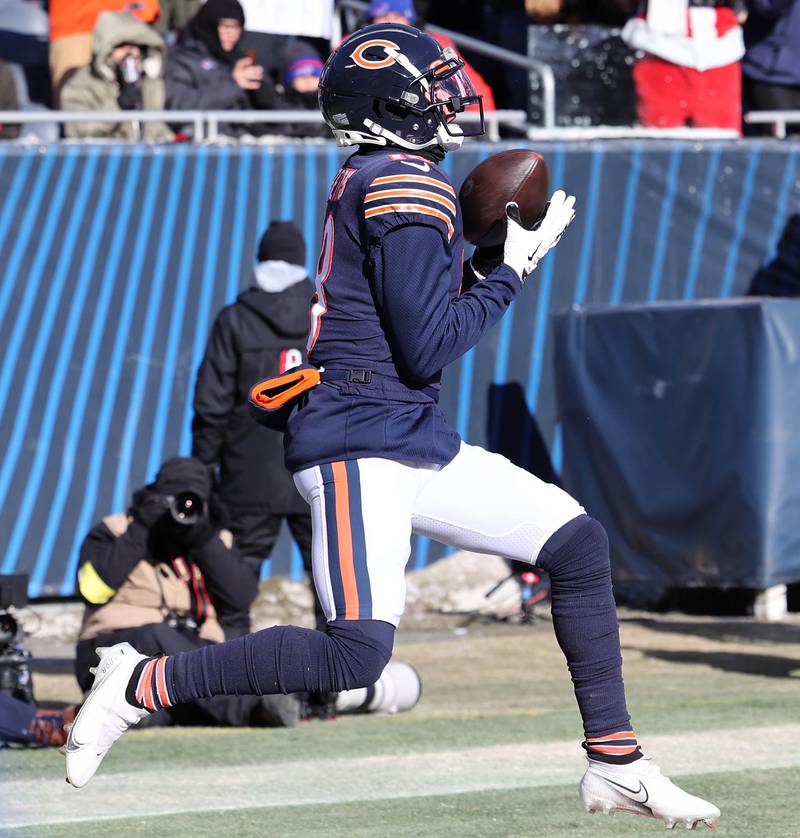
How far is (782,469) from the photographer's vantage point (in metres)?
9.66

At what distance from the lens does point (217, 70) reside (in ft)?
38.4

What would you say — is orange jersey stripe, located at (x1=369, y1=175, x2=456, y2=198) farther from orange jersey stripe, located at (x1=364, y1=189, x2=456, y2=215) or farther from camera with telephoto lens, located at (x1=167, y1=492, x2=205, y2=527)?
camera with telephoto lens, located at (x1=167, y1=492, x2=205, y2=527)

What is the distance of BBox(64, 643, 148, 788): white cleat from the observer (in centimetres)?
408

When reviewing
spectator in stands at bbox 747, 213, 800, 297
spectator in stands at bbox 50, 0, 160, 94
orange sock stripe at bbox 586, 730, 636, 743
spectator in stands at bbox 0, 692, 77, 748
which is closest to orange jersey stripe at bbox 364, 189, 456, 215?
orange sock stripe at bbox 586, 730, 636, 743

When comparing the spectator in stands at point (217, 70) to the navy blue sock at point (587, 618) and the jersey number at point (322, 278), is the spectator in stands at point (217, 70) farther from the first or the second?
the navy blue sock at point (587, 618)

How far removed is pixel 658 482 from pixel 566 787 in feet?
17.0

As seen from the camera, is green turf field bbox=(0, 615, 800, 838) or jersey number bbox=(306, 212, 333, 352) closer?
jersey number bbox=(306, 212, 333, 352)

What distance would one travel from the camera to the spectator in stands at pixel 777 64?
39.7 feet

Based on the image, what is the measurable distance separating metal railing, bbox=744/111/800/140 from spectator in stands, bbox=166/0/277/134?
Result: 320 cm

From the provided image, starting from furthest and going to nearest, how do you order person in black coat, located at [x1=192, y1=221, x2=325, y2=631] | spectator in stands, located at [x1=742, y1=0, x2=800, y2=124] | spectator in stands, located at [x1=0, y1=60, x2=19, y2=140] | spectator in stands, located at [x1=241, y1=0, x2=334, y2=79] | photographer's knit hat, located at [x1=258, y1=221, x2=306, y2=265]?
spectator in stands, located at [x1=742, y1=0, x2=800, y2=124] < spectator in stands, located at [x1=0, y1=60, x2=19, y2=140] < spectator in stands, located at [x1=241, y1=0, x2=334, y2=79] < person in black coat, located at [x1=192, y1=221, x2=325, y2=631] < photographer's knit hat, located at [x1=258, y1=221, x2=306, y2=265]

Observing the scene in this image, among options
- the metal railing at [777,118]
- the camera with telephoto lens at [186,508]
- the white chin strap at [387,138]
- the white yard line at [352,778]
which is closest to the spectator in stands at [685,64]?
the metal railing at [777,118]

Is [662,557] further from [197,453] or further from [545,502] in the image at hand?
[545,502]

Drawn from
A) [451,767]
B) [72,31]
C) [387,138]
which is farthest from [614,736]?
[72,31]

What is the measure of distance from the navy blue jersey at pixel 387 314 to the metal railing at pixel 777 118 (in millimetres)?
7954
